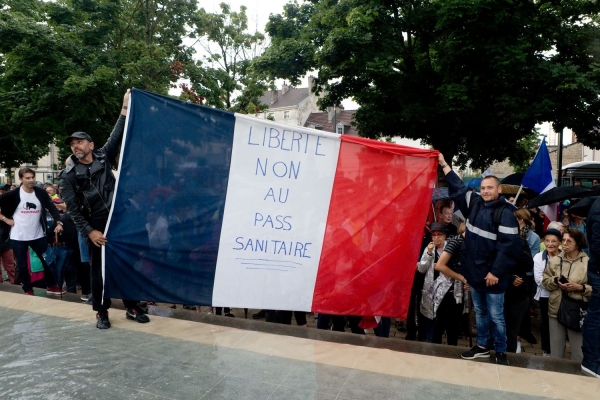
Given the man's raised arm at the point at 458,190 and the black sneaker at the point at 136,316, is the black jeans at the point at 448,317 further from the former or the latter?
the black sneaker at the point at 136,316

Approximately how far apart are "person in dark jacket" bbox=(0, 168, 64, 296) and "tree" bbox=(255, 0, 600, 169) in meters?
8.77

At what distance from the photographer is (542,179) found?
7.61 meters

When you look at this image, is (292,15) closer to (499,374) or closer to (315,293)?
(315,293)

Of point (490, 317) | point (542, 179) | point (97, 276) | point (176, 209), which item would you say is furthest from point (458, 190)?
point (542, 179)

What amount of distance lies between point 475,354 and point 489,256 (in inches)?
36.9

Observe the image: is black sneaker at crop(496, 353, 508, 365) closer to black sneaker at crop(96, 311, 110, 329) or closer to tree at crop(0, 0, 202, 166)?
black sneaker at crop(96, 311, 110, 329)

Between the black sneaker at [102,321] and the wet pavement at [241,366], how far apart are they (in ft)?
0.26

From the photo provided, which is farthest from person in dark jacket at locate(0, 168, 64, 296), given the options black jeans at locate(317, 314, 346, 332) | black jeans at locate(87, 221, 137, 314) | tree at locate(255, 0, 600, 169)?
tree at locate(255, 0, 600, 169)

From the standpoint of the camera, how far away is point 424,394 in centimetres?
340

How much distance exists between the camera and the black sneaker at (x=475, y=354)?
4.18 meters

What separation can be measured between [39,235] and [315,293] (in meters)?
4.25

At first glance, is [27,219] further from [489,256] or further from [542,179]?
[542,179]

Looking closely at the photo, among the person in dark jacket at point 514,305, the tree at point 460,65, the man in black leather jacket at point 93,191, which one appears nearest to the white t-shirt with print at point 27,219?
the man in black leather jacket at point 93,191

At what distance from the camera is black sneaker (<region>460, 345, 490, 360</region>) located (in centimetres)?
418
